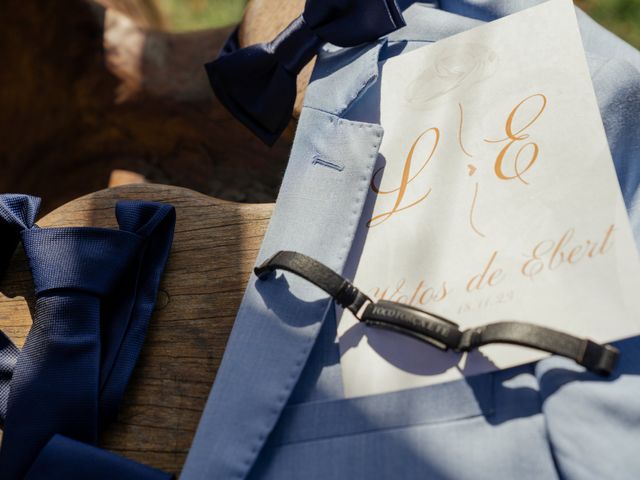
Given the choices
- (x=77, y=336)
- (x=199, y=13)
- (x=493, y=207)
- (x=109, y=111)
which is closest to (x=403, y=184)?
(x=493, y=207)

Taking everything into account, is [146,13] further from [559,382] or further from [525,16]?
[559,382]

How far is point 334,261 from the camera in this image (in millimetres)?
600

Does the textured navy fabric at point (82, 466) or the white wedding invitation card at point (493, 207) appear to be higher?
the white wedding invitation card at point (493, 207)

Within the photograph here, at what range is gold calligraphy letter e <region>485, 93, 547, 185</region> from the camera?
0.59m

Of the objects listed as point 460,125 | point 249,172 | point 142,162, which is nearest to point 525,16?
point 460,125

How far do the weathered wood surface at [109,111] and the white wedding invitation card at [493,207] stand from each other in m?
0.50

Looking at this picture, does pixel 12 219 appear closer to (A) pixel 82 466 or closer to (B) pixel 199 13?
(A) pixel 82 466

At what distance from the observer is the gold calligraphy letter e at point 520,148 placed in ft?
1.93

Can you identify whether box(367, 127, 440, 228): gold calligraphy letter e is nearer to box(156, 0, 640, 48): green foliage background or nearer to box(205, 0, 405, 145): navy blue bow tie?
box(205, 0, 405, 145): navy blue bow tie

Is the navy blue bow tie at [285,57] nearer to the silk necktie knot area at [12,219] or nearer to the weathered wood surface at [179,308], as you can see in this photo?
the weathered wood surface at [179,308]

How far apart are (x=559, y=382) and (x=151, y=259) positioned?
426 mm

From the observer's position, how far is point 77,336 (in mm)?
603

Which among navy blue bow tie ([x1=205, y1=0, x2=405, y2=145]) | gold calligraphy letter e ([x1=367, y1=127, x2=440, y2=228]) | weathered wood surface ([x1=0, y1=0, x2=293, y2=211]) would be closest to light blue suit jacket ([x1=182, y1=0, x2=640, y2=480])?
gold calligraphy letter e ([x1=367, y1=127, x2=440, y2=228])

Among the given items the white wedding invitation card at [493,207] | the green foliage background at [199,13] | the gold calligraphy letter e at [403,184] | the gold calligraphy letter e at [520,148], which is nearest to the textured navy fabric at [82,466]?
the white wedding invitation card at [493,207]
